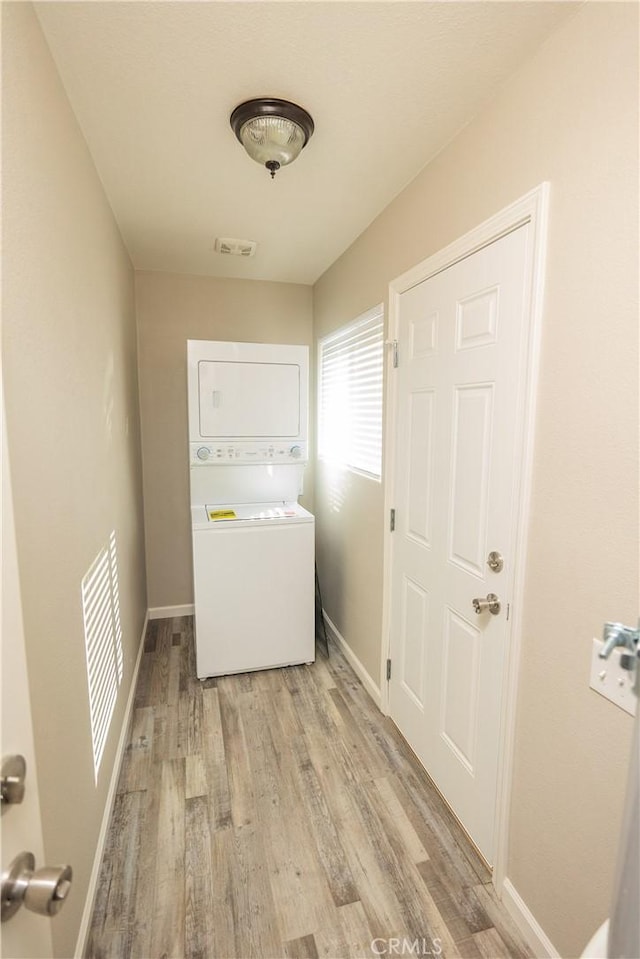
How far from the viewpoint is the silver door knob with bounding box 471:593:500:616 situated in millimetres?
1416

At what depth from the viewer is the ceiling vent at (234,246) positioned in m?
2.49

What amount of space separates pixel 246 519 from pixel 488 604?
1.44 m

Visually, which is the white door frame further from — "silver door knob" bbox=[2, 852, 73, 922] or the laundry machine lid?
the laundry machine lid

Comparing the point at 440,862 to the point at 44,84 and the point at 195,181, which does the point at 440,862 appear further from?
the point at 195,181

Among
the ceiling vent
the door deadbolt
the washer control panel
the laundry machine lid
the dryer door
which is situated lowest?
the laundry machine lid

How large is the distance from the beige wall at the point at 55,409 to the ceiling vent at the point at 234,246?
776 millimetres

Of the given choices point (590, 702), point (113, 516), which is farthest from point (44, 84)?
point (590, 702)

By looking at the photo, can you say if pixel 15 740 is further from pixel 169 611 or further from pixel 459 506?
pixel 169 611

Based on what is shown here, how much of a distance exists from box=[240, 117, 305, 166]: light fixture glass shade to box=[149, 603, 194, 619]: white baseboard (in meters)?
2.87

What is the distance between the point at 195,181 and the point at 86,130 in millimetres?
435

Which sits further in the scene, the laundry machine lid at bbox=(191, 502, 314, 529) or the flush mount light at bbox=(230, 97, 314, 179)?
the laundry machine lid at bbox=(191, 502, 314, 529)

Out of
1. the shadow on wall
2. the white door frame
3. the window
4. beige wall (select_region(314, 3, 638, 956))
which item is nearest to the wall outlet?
beige wall (select_region(314, 3, 638, 956))

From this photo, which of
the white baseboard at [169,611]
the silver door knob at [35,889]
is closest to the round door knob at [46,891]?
the silver door knob at [35,889]

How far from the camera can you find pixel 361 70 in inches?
50.5
